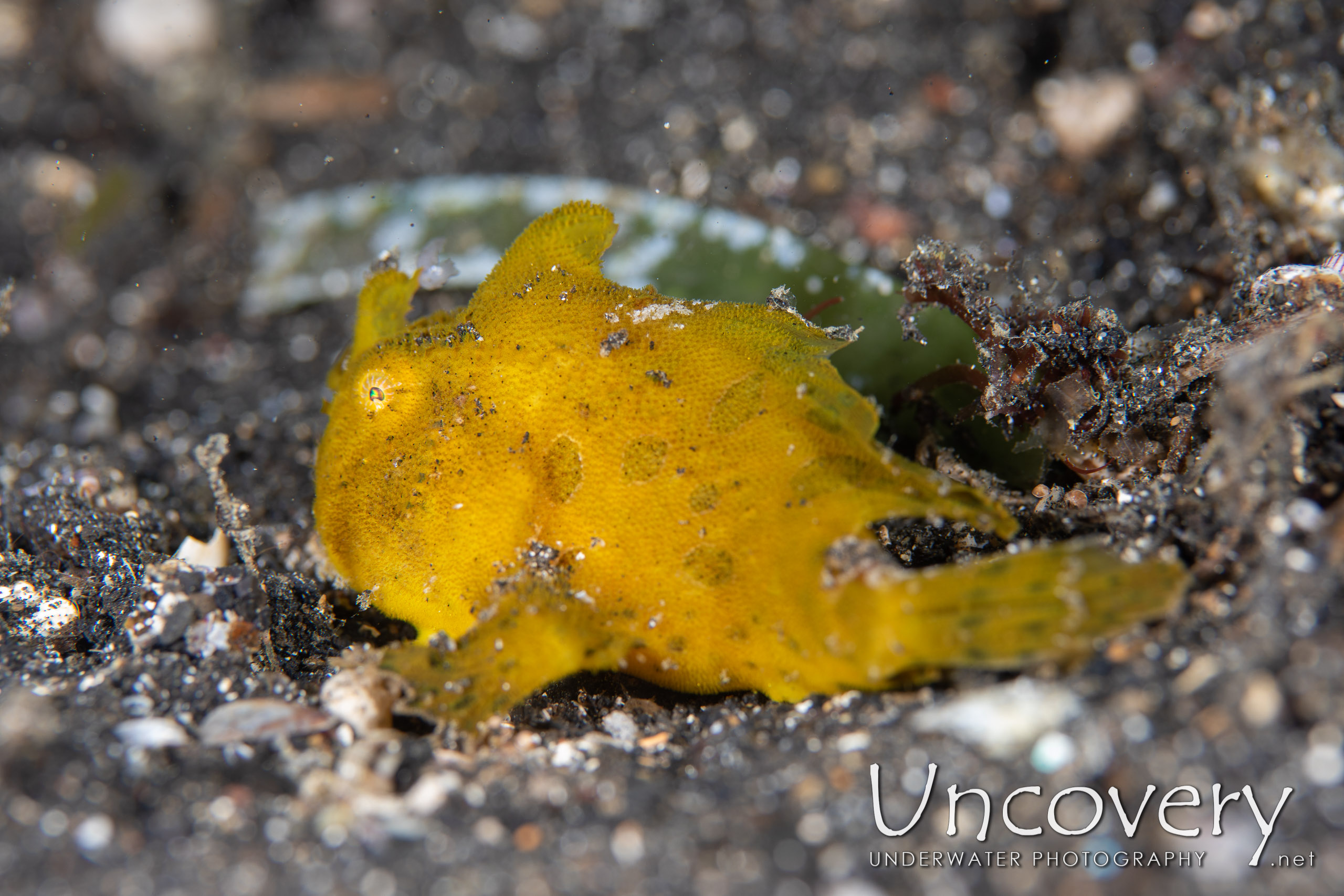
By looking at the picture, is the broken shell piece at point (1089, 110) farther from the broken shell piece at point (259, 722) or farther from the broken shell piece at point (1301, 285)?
the broken shell piece at point (259, 722)

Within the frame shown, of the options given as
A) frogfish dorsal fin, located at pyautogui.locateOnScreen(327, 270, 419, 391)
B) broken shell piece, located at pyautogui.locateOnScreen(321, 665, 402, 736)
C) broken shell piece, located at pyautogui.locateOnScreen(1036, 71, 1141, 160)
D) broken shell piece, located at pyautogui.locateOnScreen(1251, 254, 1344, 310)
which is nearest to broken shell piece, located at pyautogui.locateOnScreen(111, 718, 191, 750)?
broken shell piece, located at pyautogui.locateOnScreen(321, 665, 402, 736)

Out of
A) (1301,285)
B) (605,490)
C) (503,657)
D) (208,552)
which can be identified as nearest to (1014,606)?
(605,490)

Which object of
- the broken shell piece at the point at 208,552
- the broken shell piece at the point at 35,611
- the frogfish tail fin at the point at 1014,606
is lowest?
the frogfish tail fin at the point at 1014,606

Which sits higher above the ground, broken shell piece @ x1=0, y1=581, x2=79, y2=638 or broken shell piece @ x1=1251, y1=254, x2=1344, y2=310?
broken shell piece @ x1=0, y1=581, x2=79, y2=638

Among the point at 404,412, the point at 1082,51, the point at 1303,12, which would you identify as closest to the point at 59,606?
the point at 404,412

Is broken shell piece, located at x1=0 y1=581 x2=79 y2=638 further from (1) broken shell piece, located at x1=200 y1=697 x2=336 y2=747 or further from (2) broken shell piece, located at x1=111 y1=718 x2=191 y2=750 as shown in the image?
(1) broken shell piece, located at x1=200 y1=697 x2=336 y2=747

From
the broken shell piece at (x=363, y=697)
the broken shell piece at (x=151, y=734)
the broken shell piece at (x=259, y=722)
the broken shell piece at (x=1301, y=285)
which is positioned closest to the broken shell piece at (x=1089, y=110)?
the broken shell piece at (x=1301, y=285)

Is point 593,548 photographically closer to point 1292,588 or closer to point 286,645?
point 286,645

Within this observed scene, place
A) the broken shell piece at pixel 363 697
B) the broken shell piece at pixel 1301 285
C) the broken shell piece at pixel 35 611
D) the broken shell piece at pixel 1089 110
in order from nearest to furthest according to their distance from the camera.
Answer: the broken shell piece at pixel 363 697
the broken shell piece at pixel 1301 285
the broken shell piece at pixel 35 611
the broken shell piece at pixel 1089 110
